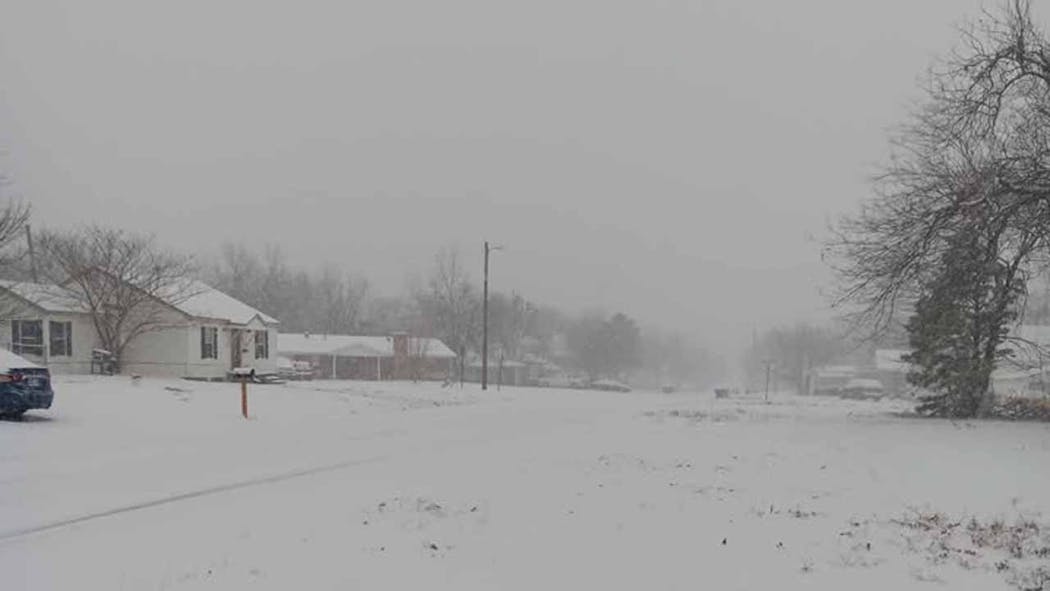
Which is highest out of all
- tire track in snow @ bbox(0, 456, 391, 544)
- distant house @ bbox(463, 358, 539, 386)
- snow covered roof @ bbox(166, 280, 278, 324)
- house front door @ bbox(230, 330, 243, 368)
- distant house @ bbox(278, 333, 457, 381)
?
snow covered roof @ bbox(166, 280, 278, 324)

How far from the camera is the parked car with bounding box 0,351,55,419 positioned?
1631 centimetres

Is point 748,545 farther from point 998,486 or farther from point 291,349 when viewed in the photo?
point 291,349

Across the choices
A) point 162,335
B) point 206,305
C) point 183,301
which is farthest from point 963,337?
point 206,305

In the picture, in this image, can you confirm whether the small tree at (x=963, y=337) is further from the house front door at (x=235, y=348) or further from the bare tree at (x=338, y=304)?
the bare tree at (x=338, y=304)

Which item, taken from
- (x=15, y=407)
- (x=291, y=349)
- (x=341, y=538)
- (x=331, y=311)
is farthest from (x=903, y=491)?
(x=331, y=311)

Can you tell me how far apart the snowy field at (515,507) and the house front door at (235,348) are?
22651mm

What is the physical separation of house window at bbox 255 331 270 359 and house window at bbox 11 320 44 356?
1054 cm

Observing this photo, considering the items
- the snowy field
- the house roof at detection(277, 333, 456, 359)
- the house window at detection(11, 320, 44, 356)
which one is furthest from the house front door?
the house roof at detection(277, 333, 456, 359)

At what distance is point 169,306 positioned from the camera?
37.2m

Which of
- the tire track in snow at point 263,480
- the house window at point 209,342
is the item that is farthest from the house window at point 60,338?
the tire track in snow at point 263,480

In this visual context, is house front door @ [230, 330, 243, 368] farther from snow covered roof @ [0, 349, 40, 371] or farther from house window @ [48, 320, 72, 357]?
snow covered roof @ [0, 349, 40, 371]

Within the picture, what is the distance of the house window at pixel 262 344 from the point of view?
42.8m

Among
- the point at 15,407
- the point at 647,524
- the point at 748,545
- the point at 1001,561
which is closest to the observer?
the point at 1001,561

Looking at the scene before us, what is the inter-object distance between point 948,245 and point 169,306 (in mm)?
31603
